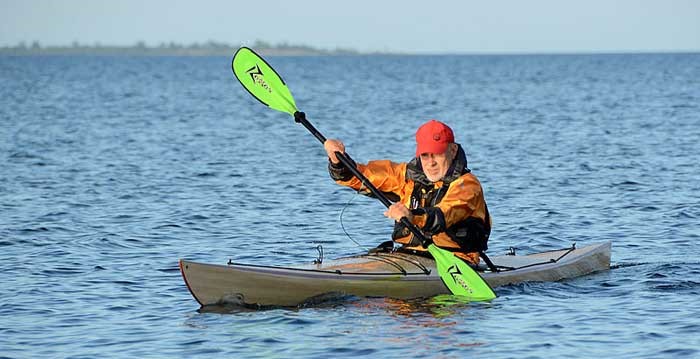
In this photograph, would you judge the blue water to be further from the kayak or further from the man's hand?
the man's hand

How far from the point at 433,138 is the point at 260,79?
2480 millimetres

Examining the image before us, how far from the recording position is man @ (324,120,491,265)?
1015cm

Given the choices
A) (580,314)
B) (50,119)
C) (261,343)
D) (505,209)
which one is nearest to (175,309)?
(261,343)

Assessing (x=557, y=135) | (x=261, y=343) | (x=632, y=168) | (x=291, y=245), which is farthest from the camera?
(x=557, y=135)

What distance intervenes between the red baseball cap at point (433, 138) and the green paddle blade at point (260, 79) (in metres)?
2.06

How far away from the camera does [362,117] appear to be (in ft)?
137

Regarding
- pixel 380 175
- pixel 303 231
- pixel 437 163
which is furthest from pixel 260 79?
pixel 303 231

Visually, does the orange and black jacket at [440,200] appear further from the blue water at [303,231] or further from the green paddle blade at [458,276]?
the blue water at [303,231]

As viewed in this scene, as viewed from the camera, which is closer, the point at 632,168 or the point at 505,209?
the point at 505,209

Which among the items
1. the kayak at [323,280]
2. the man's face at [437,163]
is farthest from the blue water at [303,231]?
the man's face at [437,163]

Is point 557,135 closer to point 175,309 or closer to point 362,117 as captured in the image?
point 362,117

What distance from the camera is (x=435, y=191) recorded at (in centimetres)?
1046

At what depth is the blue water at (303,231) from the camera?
371 inches

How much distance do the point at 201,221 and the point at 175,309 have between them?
566 centimetres
